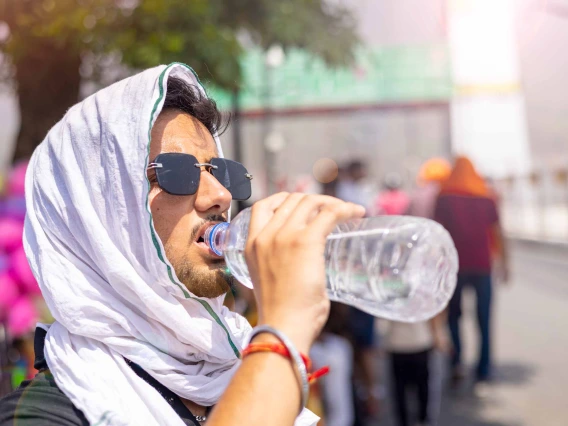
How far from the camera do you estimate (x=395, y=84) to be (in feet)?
79.8

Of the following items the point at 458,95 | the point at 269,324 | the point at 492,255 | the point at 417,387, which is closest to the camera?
the point at 269,324

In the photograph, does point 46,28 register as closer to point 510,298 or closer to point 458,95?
point 510,298

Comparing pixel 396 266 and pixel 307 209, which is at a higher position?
pixel 307 209

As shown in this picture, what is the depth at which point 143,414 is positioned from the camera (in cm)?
128

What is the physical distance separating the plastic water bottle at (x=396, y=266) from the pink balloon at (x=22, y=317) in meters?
2.22

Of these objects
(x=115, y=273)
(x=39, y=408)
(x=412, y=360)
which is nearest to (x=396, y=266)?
(x=115, y=273)

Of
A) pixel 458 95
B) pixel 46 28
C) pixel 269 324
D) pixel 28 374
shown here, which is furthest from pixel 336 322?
pixel 458 95

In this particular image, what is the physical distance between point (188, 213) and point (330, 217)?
53cm

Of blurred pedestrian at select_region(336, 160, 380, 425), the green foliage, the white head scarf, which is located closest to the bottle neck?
the white head scarf

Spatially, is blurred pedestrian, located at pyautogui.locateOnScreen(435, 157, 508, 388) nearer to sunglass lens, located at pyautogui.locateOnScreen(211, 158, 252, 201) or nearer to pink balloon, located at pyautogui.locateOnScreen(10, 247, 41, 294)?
pink balloon, located at pyautogui.locateOnScreen(10, 247, 41, 294)

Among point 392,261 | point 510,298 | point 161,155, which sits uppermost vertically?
point 161,155

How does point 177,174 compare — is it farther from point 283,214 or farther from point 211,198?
point 283,214

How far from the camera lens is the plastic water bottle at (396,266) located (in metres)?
1.62

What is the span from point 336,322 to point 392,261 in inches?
110
